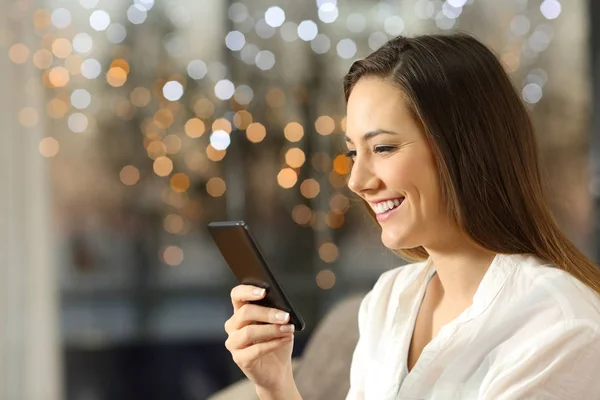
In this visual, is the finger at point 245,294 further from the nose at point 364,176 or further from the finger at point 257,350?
the nose at point 364,176

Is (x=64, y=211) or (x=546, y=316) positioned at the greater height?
(x=546, y=316)

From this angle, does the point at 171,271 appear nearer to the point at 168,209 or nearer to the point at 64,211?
the point at 168,209

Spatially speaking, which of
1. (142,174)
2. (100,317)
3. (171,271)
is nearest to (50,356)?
(100,317)

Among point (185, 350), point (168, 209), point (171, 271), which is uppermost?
point (168, 209)

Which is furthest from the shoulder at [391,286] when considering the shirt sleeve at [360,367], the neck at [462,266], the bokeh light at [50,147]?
the bokeh light at [50,147]

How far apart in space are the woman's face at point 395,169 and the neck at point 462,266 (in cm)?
5

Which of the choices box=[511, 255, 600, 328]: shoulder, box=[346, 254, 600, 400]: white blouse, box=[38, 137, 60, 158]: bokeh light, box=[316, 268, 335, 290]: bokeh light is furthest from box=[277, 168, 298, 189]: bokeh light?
box=[511, 255, 600, 328]: shoulder

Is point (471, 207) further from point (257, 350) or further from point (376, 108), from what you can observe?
point (257, 350)

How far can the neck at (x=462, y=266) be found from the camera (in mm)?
1488

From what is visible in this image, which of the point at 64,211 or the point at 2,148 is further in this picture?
the point at 64,211

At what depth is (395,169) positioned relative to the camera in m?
1.43

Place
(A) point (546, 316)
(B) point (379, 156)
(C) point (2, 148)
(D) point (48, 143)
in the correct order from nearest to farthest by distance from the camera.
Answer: (A) point (546, 316) < (B) point (379, 156) < (C) point (2, 148) < (D) point (48, 143)

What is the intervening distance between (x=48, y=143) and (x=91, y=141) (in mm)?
209

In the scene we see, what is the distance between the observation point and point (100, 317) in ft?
14.3
